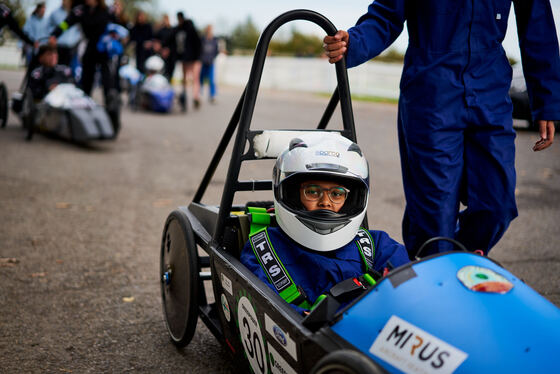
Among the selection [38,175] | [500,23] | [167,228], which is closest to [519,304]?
[500,23]

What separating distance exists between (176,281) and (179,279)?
6 cm

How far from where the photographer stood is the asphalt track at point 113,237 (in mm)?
2979

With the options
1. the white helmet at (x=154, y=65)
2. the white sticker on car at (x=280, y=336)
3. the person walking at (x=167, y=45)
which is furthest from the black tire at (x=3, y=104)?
the white sticker on car at (x=280, y=336)

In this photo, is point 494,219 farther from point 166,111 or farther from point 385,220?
point 166,111

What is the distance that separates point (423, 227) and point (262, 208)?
76 centimetres

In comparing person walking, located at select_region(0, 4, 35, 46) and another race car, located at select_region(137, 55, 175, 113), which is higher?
person walking, located at select_region(0, 4, 35, 46)

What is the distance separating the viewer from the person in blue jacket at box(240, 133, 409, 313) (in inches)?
91.6

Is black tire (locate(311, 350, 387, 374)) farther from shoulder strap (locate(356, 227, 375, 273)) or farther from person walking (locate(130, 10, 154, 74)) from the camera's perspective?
person walking (locate(130, 10, 154, 74))

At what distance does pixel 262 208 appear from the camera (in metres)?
2.79

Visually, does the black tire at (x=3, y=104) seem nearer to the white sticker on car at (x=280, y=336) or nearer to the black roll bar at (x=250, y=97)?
the black roll bar at (x=250, y=97)

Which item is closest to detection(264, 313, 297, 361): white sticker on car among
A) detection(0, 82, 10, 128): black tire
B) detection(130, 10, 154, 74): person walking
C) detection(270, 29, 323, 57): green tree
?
detection(0, 82, 10, 128): black tire

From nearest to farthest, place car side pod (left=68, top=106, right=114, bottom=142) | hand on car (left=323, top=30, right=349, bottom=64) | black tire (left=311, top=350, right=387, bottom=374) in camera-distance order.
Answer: black tire (left=311, top=350, right=387, bottom=374)
hand on car (left=323, top=30, right=349, bottom=64)
car side pod (left=68, top=106, right=114, bottom=142)

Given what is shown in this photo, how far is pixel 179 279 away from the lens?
296 cm

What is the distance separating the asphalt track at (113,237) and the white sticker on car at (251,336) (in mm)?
547
